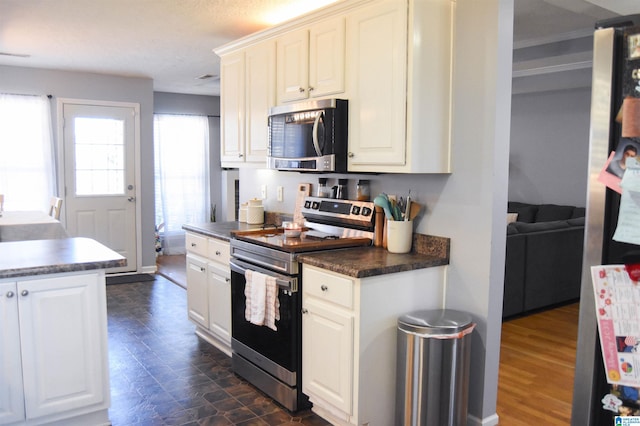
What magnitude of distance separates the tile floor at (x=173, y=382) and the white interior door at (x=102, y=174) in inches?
72.8

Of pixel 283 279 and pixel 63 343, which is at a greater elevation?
pixel 283 279

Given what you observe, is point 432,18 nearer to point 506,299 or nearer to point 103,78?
point 506,299

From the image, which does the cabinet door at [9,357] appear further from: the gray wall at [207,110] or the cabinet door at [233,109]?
the gray wall at [207,110]

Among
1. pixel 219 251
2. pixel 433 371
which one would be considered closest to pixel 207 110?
pixel 219 251

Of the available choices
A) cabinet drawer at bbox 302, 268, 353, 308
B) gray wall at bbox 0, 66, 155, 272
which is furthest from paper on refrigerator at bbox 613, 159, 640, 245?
gray wall at bbox 0, 66, 155, 272

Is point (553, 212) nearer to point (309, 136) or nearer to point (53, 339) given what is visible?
point (309, 136)

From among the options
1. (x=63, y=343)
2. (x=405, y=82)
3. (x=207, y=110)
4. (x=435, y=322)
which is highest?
(x=207, y=110)

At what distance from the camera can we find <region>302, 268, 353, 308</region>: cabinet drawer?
251cm

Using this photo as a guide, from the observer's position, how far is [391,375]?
2.61m

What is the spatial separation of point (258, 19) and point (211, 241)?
1643mm

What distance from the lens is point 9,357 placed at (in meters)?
2.41

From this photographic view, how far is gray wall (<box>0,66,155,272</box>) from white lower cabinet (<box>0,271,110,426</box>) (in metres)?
4.16

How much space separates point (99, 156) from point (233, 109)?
9.77ft

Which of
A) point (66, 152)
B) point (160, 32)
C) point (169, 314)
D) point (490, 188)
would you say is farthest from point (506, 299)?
point (66, 152)
